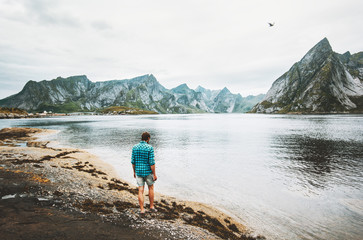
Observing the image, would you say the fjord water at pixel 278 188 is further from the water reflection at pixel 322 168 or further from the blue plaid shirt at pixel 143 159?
the blue plaid shirt at pixel 143 159

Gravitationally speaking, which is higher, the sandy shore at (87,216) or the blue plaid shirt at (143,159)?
the blue plaid shirt at (143,159)

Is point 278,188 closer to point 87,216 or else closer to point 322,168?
point 322,168

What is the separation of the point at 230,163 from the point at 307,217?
17.8 meters

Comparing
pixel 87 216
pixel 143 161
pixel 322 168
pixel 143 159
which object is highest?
pixel 143 159

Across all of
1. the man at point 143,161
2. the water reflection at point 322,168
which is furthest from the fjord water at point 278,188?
the man at point 143,161

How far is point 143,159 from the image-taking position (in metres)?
11.8

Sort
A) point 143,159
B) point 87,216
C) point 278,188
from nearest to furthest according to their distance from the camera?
point 87,216, point 143,159, point 278,188

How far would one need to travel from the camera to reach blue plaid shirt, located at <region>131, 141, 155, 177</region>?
11.7 meters

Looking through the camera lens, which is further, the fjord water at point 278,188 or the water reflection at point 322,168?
the water reflection at point 322,168

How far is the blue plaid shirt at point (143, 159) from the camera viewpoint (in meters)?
11.7

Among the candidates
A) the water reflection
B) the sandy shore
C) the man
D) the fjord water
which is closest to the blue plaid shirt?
the man

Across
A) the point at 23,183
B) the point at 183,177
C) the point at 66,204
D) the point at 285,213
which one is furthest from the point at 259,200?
the point at 23,183

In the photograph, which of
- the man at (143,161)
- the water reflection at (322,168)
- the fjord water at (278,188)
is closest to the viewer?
the man at (143,161)

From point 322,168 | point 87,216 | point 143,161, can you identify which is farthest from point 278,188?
point 87,216
